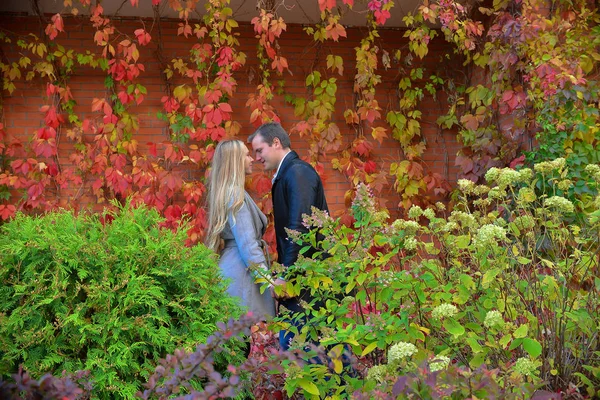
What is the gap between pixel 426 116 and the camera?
7.25 meters

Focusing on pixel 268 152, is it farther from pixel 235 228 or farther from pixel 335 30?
pixel 335 30

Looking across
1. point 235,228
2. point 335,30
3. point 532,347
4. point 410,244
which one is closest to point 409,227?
point 410,244

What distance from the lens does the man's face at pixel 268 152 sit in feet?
14.3

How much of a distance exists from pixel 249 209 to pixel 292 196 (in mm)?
312

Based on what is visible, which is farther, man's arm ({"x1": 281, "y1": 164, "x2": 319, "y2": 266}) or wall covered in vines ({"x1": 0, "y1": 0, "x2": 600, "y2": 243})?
wall covered in vines ({"x1": 0, "y1": 0, "x2": 600, "y2": 243})

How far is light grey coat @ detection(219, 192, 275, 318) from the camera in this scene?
13.2 feet

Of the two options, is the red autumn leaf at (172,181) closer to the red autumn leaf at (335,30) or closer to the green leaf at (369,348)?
the red autumn leaf at (335,30)

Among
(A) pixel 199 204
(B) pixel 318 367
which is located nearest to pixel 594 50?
(A) pixel 199 204

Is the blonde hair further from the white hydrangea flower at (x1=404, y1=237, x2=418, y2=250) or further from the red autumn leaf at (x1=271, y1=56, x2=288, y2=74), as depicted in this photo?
the red autumn leaf at (x1=271, y1=56, x2=288, y2=74)

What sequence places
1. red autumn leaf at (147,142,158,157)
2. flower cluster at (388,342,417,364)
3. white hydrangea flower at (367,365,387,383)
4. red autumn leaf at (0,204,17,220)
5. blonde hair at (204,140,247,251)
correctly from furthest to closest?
red autumn leaf at (147,142,158,157) < red autumn leaf at (0,204,17,220) < blonde hair at (204,140,247,251) < white hydrangea flower at (367,365,387,383) < flower cluster at (388,342,417,364)

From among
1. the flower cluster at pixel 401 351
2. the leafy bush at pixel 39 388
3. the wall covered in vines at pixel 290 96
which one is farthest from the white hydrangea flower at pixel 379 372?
the wall covered in vines at pixel 290 96

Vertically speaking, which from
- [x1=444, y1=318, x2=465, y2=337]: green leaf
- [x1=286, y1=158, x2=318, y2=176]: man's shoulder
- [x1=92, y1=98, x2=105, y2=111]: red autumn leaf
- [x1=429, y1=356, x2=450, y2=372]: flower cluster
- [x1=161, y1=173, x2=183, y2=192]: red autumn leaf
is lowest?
[x1=444, y1=318, x2=465, y2=337]: green leaf

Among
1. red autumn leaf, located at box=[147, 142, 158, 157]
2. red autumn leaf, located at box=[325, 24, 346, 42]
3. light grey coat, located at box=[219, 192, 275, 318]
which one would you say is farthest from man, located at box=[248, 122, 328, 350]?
red autumn leaf, located at box=[147, 142, 158, 157]

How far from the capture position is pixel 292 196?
4012 mm
